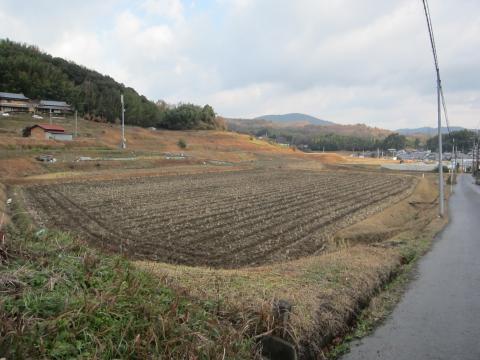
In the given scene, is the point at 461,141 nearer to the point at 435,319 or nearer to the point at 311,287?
the point at 435,319

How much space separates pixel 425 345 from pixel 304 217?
13646 millimetres

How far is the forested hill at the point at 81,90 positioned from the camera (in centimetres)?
7962

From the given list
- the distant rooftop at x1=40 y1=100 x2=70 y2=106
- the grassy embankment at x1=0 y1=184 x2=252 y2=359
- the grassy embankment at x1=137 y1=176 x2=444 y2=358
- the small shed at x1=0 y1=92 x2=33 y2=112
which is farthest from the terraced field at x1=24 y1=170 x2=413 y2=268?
the distant rooftop at x1=40 y1=100 x2=70 y2=106

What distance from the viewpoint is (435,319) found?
6.34 meters

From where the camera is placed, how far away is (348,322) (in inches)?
249

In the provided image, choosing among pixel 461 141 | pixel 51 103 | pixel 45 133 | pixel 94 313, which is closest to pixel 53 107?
pixel 51 103

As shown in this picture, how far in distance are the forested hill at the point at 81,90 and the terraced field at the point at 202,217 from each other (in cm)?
6210

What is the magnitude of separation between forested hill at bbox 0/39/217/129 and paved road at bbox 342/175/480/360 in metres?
86.2

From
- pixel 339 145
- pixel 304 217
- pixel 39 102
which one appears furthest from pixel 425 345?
pixel 339 145

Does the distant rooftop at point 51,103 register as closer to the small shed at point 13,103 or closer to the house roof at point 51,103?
the house roof at point 51,103

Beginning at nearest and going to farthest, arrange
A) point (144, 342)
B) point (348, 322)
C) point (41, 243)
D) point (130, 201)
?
point (144, 342) < point (41, 243) < point (348, 322) < point (130, 201)

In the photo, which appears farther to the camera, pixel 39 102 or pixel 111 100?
pixel 111 100

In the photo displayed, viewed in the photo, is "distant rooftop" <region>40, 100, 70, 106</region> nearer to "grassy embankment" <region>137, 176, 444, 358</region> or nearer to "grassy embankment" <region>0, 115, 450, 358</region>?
"grassy embankment" <region>137, 176, 444, 358</region>

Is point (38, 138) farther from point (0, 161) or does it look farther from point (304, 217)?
point (304, 217)
